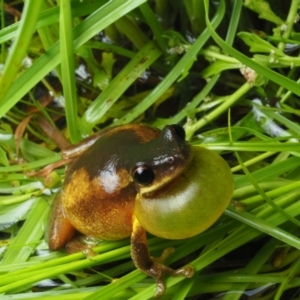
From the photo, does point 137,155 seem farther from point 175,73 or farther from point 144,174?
point 175,73

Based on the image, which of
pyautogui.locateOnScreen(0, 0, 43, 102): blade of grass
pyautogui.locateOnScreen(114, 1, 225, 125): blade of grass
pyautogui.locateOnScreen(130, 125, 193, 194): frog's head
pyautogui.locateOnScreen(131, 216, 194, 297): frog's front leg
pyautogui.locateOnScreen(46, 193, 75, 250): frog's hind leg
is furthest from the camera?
pyautogui.locateOnScreen(114, 1, 225, 125): blade of grass

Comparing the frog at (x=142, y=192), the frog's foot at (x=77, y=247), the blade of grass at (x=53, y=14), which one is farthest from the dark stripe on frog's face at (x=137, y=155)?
the blade of grass at (x=53, y=14)

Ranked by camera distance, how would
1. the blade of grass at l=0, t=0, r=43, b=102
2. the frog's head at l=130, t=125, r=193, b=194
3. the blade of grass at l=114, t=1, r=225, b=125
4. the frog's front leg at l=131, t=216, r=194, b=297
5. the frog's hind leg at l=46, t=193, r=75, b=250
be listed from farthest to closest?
the blade of grass at l=114, t=1, r=225, b=125 → the frog's hind leg at l=46, t=193, r=75, b=250 → the frog's front leg at l=131, t=216, r=194, b=297 → the frog's head at l=130, t=125, r=193, b=194 → the blade of grass at l=0, t=0, r=43, b=102

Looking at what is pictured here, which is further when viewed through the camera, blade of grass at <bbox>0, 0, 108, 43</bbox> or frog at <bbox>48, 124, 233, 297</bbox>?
blade of grass at <bbox>0, 0, 108, 43</bbox>

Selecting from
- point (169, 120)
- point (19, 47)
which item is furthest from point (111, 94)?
point (19, 47)

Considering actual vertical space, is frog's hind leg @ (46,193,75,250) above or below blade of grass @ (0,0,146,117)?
below

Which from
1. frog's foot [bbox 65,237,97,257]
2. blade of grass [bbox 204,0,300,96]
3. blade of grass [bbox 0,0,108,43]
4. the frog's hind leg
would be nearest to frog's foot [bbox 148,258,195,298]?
frog's foot [bbox 65,237,97,257]

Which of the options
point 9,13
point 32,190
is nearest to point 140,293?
point 32,190

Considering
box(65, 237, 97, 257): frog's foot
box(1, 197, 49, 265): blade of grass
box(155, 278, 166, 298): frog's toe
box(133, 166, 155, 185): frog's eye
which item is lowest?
box(155, 278, 166, 298): frog's toe

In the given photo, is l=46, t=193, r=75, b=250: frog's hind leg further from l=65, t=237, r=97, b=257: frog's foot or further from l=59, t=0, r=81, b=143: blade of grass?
l=59, t=0, r=81, b=143: blade of grass
